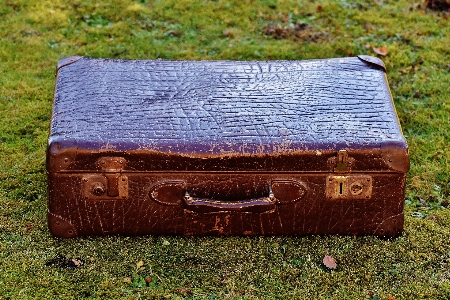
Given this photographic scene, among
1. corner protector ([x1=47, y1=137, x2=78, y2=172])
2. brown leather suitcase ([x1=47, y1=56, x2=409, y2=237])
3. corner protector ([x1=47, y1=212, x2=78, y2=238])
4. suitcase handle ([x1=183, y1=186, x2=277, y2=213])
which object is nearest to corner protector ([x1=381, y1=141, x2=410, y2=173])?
brown leather suitcase ([x1=47, y1=56, x2=409, y2=237])

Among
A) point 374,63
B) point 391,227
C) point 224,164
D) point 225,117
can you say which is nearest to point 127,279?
point 224,164

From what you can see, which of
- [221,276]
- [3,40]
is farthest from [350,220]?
[3,40]

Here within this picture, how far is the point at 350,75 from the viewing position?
4.02 metres

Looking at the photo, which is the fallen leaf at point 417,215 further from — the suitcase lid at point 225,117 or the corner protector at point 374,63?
the corner protector at point 374,63

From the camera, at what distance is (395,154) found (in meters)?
3.32

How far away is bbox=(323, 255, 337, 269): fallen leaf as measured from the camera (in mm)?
3389

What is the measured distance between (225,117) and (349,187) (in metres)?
0.73

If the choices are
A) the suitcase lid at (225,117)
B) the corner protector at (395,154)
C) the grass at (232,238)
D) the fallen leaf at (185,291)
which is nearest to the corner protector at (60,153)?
the suitcase lid at (225,117)

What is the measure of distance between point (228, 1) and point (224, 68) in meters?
2.52

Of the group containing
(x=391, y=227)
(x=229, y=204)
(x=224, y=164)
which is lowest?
(x=391, y=227)

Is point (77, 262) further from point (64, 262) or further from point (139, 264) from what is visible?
point (139, 264)

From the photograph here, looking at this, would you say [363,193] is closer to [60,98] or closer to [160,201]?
[160,201]

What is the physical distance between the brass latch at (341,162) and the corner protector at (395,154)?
0.16 metres

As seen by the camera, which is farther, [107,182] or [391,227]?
[391,227]
